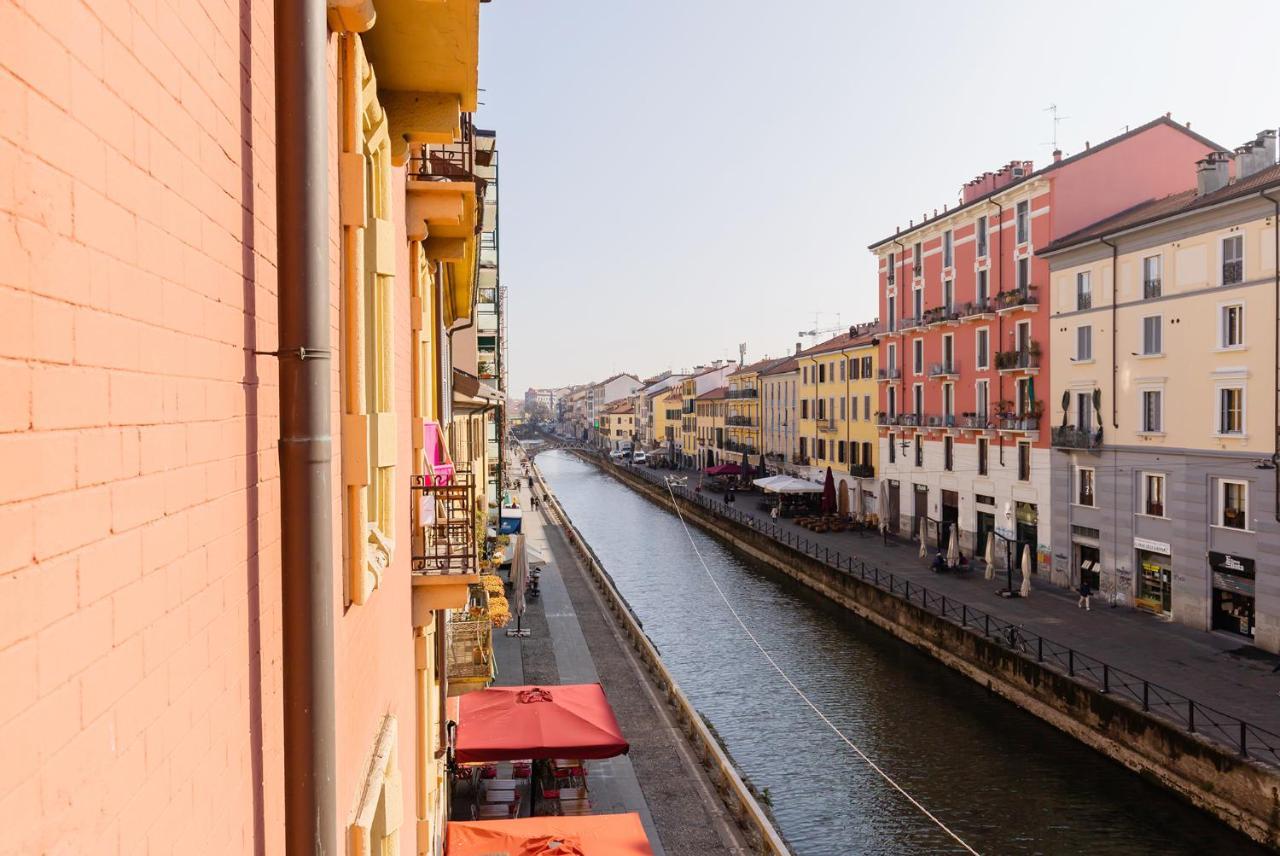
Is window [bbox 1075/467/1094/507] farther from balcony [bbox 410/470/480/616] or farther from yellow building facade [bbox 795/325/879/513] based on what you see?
balcony [bbox 410/470/480/616]

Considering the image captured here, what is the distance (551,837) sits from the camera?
36.9 feet

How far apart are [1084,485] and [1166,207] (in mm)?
9058

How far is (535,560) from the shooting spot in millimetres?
38406

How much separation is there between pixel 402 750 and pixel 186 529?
211 inches

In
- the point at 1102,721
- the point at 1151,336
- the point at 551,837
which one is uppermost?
the point at 1151,336

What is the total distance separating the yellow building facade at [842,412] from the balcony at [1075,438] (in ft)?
56.8

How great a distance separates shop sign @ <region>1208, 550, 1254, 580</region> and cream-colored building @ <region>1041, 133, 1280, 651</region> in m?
0.04

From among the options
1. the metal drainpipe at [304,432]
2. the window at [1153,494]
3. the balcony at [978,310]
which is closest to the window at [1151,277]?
the window at [1153,494]

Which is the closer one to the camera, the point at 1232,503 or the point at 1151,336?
the point at 1232,503

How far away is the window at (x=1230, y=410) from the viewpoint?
2595cm

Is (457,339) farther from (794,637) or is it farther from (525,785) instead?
(794,637)

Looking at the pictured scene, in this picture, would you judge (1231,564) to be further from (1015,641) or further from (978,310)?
(978,310)

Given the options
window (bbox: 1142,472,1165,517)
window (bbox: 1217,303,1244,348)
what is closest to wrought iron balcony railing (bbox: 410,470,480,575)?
window (bbox: 1217,303,1244,348)

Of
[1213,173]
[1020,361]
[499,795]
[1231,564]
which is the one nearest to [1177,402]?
[1231,564]
